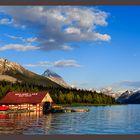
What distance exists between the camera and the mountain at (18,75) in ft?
39.7

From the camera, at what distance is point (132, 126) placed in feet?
40.9

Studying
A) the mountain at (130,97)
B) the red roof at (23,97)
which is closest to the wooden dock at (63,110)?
the red roof at (23,97)

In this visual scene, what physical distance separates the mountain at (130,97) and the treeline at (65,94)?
0.27 meters

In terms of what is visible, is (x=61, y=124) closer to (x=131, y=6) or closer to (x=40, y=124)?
(x=40, y=124)

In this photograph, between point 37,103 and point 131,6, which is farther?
point 37,103

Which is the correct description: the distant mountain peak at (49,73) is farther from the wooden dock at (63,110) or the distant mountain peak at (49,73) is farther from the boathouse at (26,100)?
the wooden dock at (63,110)

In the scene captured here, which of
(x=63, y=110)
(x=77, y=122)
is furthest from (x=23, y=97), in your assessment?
(x=77, y=122)

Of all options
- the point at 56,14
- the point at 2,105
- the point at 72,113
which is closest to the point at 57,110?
the point at 72,113

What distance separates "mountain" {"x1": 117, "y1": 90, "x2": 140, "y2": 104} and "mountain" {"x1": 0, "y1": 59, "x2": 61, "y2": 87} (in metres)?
1.72

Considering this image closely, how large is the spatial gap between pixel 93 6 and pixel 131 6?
863 millimetres

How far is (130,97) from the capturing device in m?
12.4

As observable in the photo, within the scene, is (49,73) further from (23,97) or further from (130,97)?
(130,97)

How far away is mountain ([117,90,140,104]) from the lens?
41.1 feet

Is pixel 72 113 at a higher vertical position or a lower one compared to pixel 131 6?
lower
